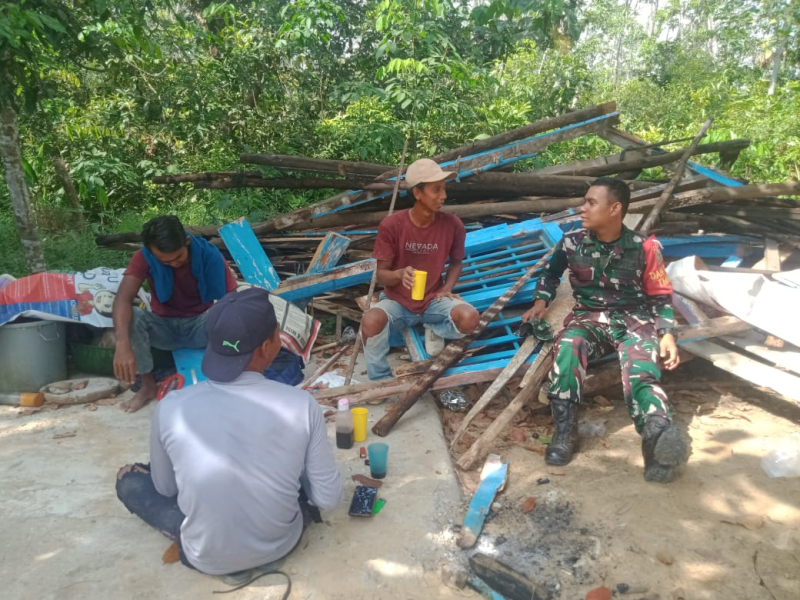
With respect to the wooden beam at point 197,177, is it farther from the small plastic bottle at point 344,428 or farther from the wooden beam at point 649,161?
the wooden beam at point 649,161

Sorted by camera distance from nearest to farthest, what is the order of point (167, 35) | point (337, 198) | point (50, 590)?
point (50, 590), point (337, 198), point (167, 35)

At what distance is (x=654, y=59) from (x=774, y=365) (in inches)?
830

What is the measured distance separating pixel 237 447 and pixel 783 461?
9.72ft

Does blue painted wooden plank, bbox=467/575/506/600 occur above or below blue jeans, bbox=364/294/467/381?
below

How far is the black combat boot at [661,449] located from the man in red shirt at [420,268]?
4.81 feet

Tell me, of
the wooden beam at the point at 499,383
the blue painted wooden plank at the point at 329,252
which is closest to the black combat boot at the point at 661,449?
the wooden beam at the point at 499,383

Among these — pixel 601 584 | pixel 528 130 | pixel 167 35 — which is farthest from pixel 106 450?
pixel 167 35

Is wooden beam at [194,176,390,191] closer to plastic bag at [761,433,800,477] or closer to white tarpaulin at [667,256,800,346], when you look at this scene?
white tarpaulin at [667,256,800,346]

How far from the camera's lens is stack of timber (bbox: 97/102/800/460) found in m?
4.06

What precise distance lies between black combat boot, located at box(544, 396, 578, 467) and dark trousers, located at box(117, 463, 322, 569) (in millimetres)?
1460

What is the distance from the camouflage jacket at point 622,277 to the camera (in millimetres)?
3672

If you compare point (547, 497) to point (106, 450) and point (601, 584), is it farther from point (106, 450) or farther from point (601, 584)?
point (106, 450)

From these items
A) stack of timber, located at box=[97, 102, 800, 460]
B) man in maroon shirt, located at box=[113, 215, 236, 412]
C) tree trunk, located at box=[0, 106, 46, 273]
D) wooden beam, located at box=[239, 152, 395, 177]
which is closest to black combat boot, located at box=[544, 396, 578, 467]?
stack of timber, located at box=[97, 102, 800, 460]

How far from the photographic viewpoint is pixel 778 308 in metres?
3.69
